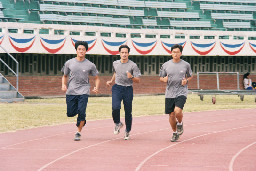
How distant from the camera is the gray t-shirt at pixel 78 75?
11.9 metres

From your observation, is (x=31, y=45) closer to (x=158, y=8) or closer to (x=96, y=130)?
(x=96, y=130)

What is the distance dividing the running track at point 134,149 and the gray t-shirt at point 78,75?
1.04 meters

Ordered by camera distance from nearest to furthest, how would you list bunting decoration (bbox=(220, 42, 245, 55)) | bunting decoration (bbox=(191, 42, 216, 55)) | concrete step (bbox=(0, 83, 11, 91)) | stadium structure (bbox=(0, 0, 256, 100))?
concrete step (bbox=(0, 83, 11, 91)), stadium structure (bbox=(0, 0, 256, 100)), bunting decoration (bbox=(191, 42, 216, 55)), bunting decoration (bbox=(220, 42, 245, 55))

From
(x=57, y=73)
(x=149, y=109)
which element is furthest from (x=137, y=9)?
(x=149, y=109)

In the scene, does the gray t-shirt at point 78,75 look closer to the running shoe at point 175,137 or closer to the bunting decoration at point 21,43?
the running shoe at point 175,137

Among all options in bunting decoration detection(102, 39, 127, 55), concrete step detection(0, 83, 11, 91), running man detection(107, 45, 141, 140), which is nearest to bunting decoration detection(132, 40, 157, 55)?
bunting decoration detection(102, 39, 127, 55)

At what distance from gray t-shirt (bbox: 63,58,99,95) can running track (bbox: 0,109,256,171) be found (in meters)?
1.04

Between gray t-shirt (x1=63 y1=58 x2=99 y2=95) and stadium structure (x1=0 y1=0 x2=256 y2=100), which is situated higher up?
stadium structure (x1=0 y1=0 x2=256 y2=100)

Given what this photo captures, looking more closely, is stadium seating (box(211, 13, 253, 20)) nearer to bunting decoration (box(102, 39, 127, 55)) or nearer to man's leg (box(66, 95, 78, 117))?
bunting decoration (box(102, 39, 127, 55))

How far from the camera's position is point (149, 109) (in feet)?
75.2

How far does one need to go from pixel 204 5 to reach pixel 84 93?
39311 millimetres

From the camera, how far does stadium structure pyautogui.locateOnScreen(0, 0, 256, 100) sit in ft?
97.6

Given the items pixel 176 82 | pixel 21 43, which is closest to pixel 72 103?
pixel 176 82

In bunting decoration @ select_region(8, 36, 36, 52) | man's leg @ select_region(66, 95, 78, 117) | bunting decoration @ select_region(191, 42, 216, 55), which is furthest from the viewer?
bunting decoration @ select_region(191, 42, 216, 55)
